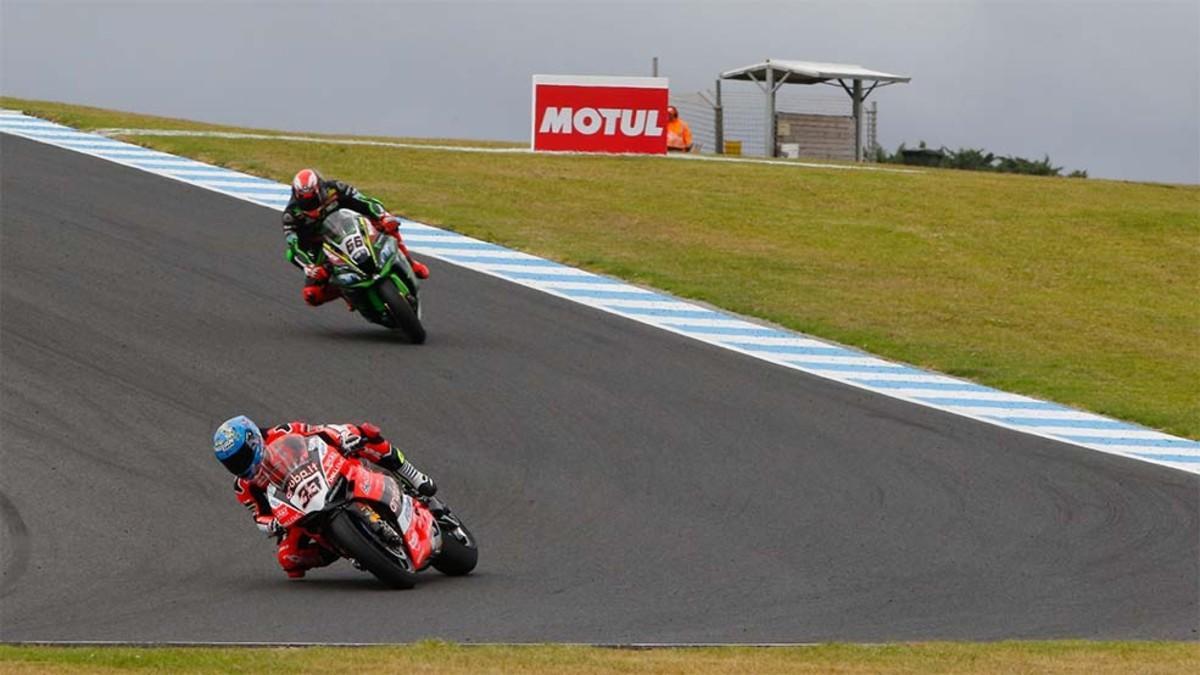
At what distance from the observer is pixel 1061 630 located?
10.9 m

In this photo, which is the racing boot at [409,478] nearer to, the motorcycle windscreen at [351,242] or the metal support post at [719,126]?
the motorcycle windscreen at [351,242]

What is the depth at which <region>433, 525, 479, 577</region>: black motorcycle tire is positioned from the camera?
457 inches

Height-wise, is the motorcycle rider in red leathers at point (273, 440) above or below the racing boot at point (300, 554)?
above

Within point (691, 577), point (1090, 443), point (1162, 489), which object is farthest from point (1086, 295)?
point (691, 577)

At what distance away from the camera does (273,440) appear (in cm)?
1095

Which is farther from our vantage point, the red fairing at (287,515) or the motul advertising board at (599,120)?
the motul advertising board at (599,120)

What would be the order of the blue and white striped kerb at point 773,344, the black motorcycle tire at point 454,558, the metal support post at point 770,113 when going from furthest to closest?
the metal support post at point 770,113 → the blue and white striped kerb at point 773,344 → the black motorcycle tire at point 454,558

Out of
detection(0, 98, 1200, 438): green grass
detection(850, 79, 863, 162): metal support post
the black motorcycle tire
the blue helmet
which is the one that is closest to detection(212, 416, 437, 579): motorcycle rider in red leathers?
the blue helmet

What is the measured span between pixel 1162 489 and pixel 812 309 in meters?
8.44

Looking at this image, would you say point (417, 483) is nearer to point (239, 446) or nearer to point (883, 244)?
point (239, 446)

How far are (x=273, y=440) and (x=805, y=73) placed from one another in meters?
32.2

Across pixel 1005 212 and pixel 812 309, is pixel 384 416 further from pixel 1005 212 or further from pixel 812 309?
pixel 1005 212

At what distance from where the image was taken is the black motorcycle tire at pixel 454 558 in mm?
11602

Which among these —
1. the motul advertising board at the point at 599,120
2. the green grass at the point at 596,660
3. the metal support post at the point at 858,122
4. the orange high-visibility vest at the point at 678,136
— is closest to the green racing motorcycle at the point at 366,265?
the green grass at the point at 596,660
